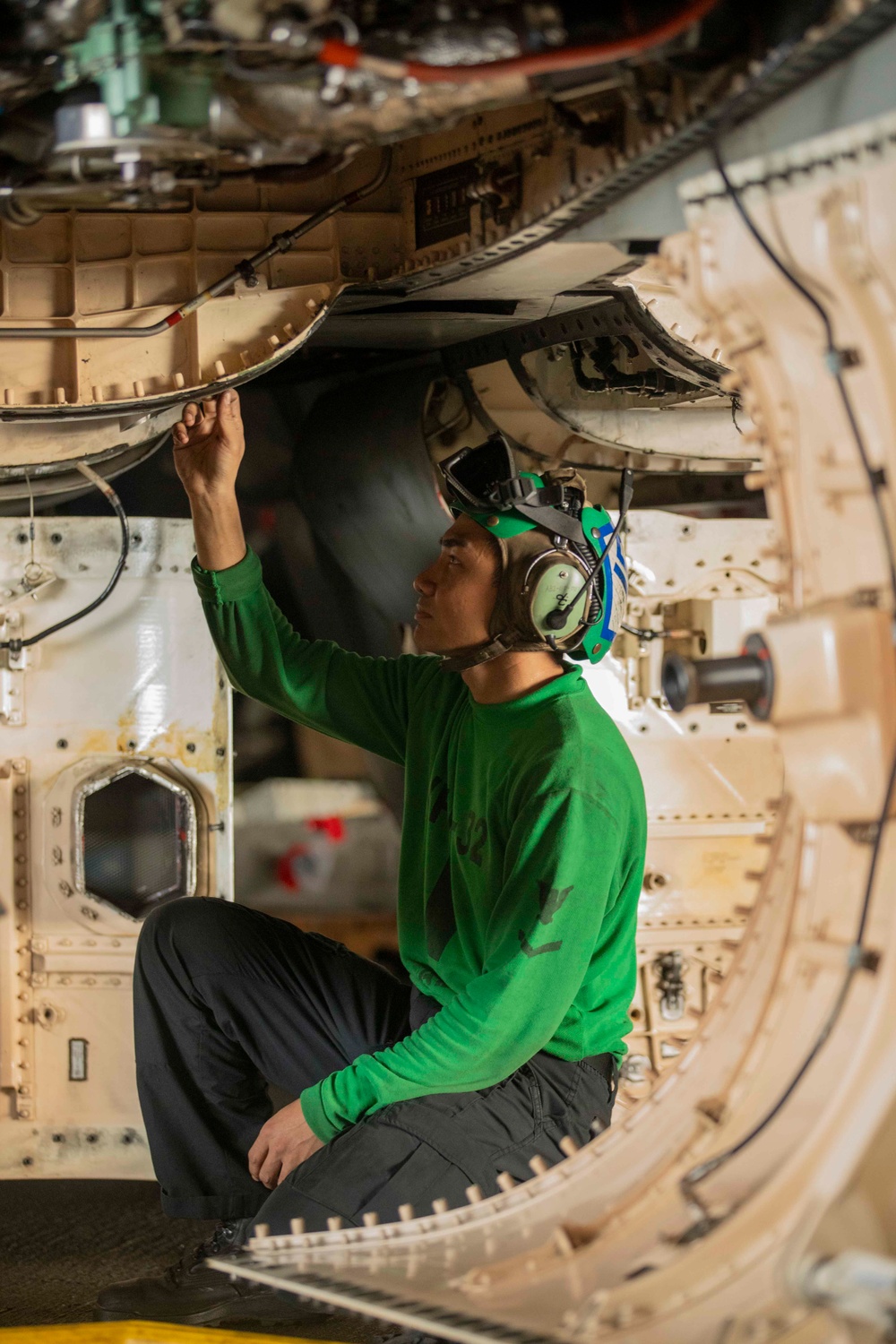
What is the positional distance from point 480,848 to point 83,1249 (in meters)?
1.52

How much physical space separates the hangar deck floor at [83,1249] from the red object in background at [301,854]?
1801 millimetres

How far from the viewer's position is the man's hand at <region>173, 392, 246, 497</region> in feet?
8.83

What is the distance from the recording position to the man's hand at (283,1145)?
236 centimetres

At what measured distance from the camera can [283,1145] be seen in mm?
2355

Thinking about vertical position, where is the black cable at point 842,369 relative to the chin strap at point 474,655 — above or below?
above

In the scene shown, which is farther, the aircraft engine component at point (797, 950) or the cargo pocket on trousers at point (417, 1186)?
the cargo pocket on trousers at point (417, 1186)

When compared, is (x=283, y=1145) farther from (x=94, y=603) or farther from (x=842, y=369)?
(x=842, y=369)

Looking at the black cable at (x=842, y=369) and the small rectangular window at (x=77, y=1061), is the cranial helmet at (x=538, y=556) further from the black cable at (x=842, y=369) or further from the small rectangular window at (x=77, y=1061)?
the small rectangular window at (x=77, y=1061)

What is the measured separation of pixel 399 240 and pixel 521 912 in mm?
1353

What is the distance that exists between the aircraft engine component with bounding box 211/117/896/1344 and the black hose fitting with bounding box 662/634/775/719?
0.03 meters

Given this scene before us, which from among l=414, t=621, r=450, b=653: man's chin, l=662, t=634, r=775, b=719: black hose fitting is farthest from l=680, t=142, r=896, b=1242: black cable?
l=414, t=621, r=450, b=653: man's chin

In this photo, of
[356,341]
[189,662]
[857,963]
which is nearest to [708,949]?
[189,662]

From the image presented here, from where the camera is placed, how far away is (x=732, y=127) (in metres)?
1.64

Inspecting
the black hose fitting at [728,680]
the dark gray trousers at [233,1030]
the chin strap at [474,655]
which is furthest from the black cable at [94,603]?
the black hose fitting at [728,680]
